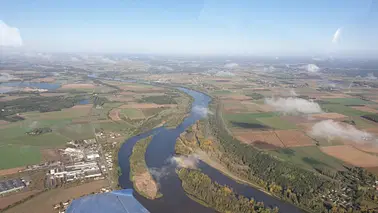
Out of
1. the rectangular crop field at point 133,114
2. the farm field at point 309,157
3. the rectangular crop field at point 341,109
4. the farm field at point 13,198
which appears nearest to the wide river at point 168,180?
the farm field at point 13,198

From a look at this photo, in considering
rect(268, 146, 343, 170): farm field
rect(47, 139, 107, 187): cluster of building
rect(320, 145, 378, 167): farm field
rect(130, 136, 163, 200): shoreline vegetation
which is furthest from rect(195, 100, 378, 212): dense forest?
rect(47, 139, 107, 187): cluster of building

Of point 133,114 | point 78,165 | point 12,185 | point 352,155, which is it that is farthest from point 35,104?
point 352,155

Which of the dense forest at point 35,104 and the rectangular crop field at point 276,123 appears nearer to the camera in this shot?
the rectangular crop field at point 276,123

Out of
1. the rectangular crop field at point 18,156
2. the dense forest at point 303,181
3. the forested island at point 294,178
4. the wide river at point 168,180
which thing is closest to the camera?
the wide river at point 168,180

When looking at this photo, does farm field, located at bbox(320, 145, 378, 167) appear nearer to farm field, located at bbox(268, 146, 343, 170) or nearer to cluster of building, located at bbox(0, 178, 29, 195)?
farm field, located at bbox(268, 146, 343, 170)

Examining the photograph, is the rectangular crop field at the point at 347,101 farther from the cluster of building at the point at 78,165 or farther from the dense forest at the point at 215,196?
the cluster of building at the point at 78,165

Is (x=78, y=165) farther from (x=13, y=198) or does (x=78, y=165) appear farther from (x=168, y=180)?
(x=168, y=180)

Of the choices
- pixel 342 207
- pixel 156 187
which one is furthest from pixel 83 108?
pixel 342 207
